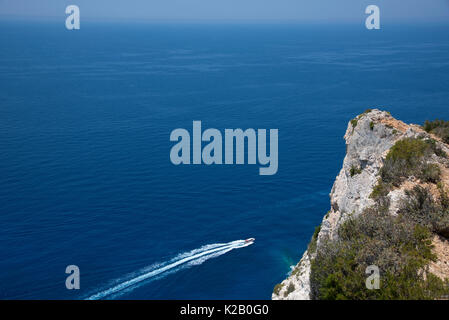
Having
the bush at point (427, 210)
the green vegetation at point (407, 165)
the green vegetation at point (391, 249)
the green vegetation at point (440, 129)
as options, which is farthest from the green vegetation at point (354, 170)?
the bush at point (427, 210)

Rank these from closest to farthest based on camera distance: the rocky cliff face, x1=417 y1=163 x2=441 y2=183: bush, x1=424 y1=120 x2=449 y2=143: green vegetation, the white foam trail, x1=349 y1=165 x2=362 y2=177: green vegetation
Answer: x1=417 y1=163 x2=441 y2=183: bush
the rocky cliff face
x1=349 y1=165 x2=362 y2=177: green vegetation
x1=424 y1=120 x2=449 y2=143: green vegetation
the white foam trail

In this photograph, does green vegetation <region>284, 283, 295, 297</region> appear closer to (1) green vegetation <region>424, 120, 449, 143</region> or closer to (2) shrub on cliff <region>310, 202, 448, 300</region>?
(2) shrub on cliff <region>310, 202, 448, 300</region>

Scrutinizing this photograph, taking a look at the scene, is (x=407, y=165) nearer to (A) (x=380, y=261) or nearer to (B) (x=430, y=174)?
(B) (x=430, y=174)

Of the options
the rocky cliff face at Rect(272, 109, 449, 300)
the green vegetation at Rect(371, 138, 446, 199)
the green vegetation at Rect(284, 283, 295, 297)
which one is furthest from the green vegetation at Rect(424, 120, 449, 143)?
the green vegetation at Rect(284, 283, 295, 297)

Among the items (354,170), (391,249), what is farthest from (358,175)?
(391,249)

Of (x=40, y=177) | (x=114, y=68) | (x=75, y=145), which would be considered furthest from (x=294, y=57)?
(x=40, y=177)
